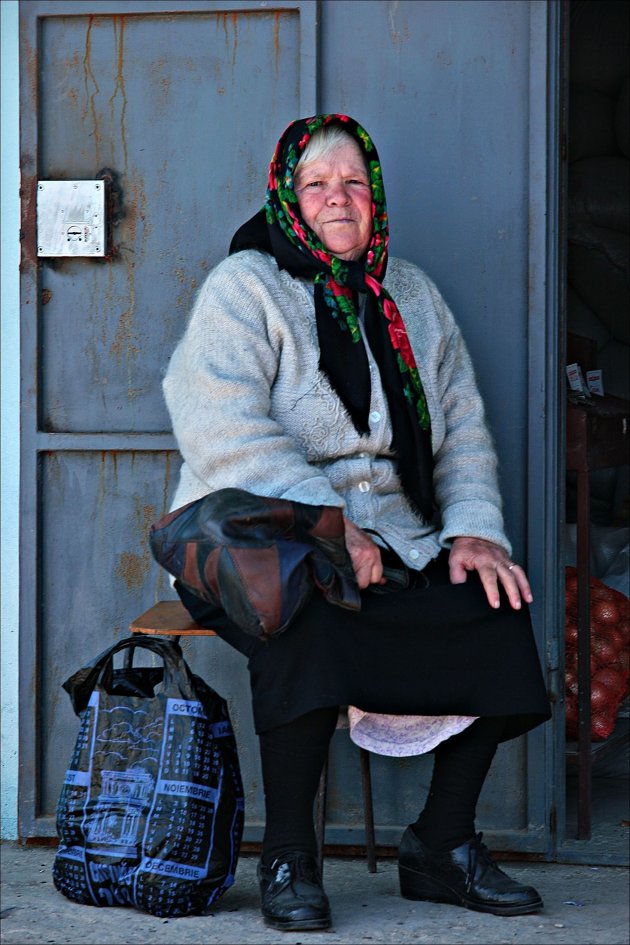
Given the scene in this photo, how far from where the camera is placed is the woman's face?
283 centimetres

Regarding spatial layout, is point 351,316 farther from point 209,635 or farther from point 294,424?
point 209,635

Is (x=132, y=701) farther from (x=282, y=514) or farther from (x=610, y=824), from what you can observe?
(x=610, y=824)

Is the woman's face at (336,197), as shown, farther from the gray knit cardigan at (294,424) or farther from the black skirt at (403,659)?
the black skirt at (403,659)

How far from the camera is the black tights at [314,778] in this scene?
8.20 feet

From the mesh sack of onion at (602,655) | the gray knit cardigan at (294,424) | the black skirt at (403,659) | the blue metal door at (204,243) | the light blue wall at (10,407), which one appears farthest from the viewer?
the mesh sack of onion at (602,655)

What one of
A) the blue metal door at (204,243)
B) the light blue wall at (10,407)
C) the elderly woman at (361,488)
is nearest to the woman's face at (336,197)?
the elderly woman at (361,488)

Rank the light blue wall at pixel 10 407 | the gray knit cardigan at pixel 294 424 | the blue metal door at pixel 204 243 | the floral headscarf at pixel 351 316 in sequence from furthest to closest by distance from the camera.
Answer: the light blue wall at pixel 10 407 → the blue metal door at pixel 204 243 → the floral headscarf at pixel 351 316 → the gray knit cardigan at pixel 294 424

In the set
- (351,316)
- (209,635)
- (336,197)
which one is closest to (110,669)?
(209,635)

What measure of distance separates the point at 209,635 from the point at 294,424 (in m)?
A: 0.50

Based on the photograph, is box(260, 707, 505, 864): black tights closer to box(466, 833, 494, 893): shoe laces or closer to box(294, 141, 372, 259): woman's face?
box(466, 833, 494, 893): shoe laces

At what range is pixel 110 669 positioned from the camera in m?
2.72

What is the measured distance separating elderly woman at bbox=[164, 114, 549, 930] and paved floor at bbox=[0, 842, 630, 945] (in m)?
0.06

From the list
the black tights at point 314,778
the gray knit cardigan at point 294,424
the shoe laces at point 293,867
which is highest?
the gray knit cardigan at point 294,424

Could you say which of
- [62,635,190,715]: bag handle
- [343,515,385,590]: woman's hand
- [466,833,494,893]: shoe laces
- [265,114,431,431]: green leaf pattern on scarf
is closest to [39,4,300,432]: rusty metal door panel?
[265,114,431,431]: green leaf pattern on scarf
